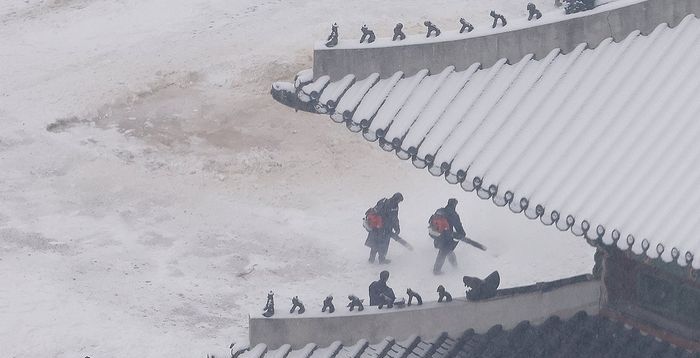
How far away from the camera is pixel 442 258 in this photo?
2103 cm

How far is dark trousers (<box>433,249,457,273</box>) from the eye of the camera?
68.8 ft

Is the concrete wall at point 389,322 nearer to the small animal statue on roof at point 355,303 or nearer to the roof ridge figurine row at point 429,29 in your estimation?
the small animal statue on roof at point 355,303

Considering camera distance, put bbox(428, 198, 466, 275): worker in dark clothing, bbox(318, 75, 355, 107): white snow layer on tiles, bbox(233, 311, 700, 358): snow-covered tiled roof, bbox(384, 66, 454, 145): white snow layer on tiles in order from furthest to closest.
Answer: bbox(428, 198, 466, 275): worker in dark clothing < bbox(233, 311, 700, 358): snow-covered tiled roof < bbox(318, 75, 355, 107): white snow layer on tiles < bbox(384, 66, 454, 145): white snow layer on tiles

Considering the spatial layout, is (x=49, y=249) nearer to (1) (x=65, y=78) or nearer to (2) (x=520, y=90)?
(1) (x=65, y=78)

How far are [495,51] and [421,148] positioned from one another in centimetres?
132

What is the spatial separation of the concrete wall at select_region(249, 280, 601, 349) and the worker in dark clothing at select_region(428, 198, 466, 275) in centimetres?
767

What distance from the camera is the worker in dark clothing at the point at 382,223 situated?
21.1 m

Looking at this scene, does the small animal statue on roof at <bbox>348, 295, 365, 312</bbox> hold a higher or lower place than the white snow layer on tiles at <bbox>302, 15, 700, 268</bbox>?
lower

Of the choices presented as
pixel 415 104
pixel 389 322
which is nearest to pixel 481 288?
pixel 389 322

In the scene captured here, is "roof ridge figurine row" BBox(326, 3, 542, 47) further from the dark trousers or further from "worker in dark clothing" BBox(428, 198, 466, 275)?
the dark trousers

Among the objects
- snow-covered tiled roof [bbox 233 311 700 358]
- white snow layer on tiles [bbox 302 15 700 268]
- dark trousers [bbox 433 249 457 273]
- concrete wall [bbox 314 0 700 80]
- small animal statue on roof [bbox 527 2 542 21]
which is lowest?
dark trousers [bbox 433 249 457 273]

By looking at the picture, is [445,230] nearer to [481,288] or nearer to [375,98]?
[481,288]

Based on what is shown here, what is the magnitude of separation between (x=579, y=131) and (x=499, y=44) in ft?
4.35

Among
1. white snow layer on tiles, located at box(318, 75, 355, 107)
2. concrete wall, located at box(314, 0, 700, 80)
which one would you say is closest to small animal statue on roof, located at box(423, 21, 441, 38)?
concrete wall, located at box(314, 0, 700, 80)
